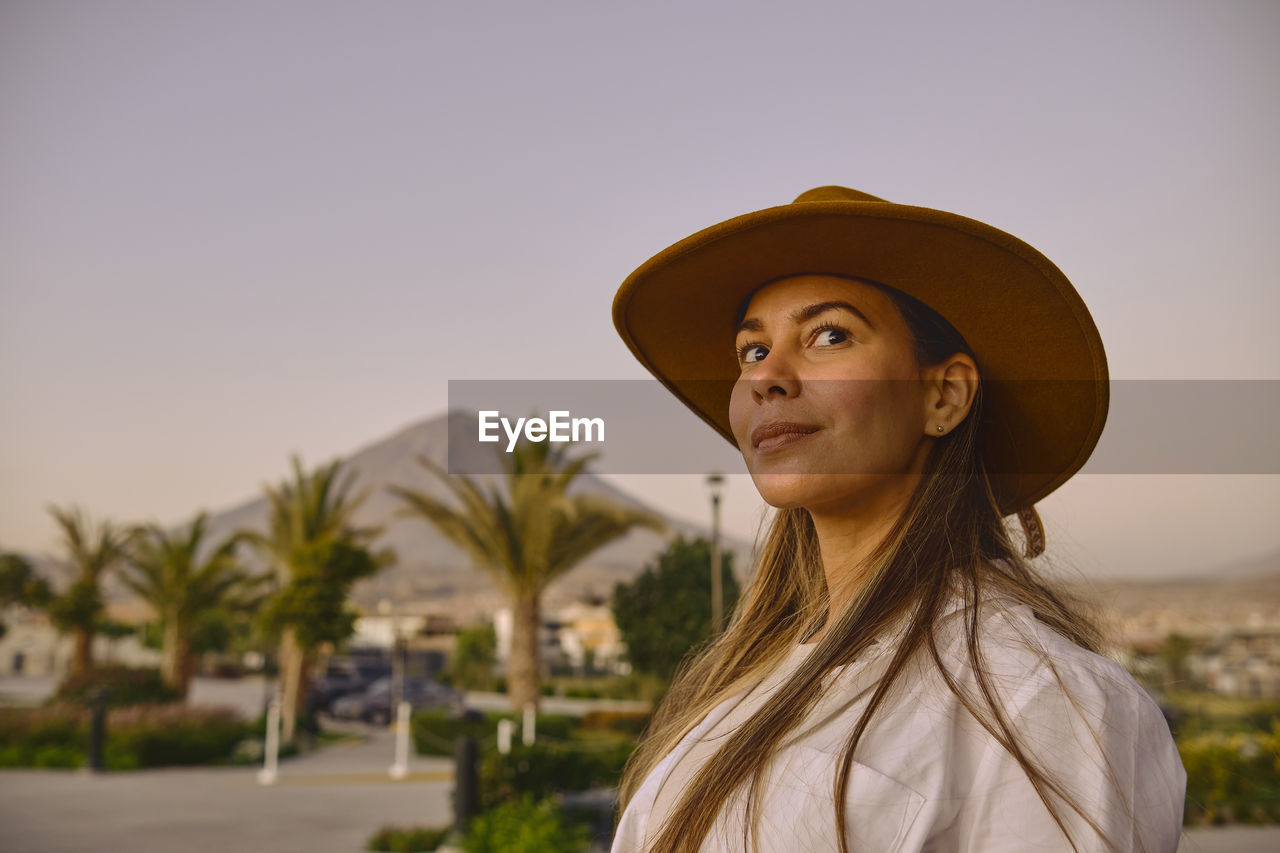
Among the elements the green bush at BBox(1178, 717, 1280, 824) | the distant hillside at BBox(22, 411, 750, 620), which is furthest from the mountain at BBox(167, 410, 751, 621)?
the green bush at BBox(1178, 717, 1280, 824)

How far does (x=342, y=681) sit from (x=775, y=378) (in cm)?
2806

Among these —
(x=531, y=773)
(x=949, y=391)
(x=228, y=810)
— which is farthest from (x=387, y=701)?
(x=949, y=391)

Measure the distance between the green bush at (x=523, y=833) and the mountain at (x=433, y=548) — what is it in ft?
7.89

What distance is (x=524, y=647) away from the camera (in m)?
16.1

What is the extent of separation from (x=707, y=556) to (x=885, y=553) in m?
12.6

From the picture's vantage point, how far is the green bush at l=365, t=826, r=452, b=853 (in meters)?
8.80

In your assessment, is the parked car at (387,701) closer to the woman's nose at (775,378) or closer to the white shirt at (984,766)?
the woman's nose at (775,378)

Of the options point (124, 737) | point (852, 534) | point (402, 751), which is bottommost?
point (402, 751)

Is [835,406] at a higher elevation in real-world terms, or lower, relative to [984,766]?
higher

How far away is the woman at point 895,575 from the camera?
97cm

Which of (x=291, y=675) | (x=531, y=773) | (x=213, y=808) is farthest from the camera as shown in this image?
(x=291, y=675)

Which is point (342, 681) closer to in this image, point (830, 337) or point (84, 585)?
point (84, 585)

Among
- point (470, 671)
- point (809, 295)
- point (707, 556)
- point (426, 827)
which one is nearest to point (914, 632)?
point (809, 295)

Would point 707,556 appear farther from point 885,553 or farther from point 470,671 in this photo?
point 470,671
